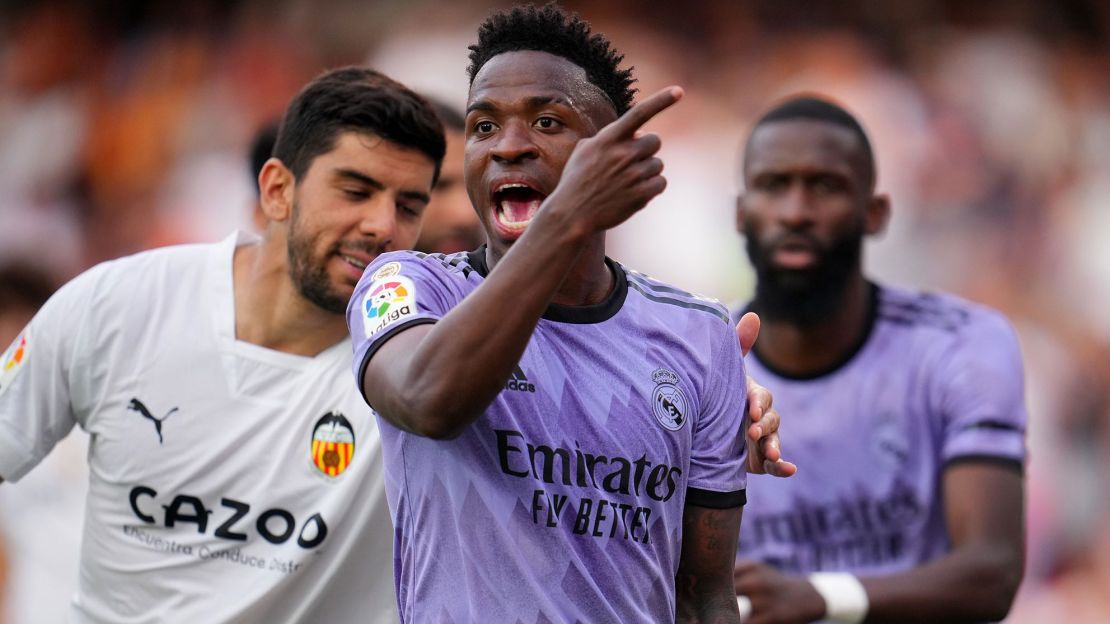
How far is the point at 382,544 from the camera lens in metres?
4.23

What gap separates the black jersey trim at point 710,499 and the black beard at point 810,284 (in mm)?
2586

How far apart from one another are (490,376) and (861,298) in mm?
3597

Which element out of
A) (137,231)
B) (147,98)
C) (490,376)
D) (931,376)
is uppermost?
(147,98)

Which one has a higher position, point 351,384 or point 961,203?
point 961,203

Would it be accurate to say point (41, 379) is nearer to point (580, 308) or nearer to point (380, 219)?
point (380, 219)

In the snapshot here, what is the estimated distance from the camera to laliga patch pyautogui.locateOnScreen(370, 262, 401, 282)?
9.41ft

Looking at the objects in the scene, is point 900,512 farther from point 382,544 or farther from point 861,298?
point 382,544

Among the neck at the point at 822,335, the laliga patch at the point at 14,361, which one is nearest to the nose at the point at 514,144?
the laliga patch at the point at 14,361

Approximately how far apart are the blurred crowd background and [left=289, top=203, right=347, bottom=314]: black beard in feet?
13.8

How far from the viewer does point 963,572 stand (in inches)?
204

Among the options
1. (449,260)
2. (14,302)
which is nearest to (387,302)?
(449,260)

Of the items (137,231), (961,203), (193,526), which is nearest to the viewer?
(193,526)

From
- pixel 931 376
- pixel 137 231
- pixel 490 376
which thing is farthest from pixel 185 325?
pixel 137 231

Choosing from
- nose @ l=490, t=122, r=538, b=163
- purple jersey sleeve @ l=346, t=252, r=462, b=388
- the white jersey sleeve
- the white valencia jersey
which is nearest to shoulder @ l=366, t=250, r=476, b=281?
purple jersey sleeve @ l=346, t=252, r=462, b=388
